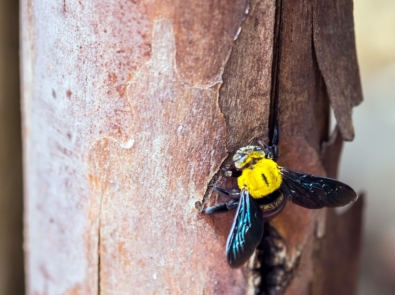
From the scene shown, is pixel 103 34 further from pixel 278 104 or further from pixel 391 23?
pixel 391 23

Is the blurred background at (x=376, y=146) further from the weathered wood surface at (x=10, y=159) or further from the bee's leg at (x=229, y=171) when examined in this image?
the bee's leg at (x=229, y=171)

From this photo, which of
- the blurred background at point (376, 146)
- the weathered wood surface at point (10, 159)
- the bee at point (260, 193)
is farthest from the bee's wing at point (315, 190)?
the blurred background at point (376, 146)

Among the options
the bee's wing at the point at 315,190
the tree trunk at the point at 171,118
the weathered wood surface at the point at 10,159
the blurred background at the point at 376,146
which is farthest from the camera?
the blurred background at the point at 376,146

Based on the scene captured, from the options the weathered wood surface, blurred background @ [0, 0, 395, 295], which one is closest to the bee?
the weathered wood surface

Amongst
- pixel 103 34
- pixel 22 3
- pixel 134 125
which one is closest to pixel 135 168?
pixel 134 125

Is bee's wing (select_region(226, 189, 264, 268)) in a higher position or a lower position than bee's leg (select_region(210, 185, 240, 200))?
lower

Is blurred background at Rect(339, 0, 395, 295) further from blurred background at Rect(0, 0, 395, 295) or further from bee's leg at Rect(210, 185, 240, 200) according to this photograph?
bee's leg at Rect(210, 185, 240, 200)

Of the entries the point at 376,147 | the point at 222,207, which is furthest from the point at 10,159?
the point at 376,147
